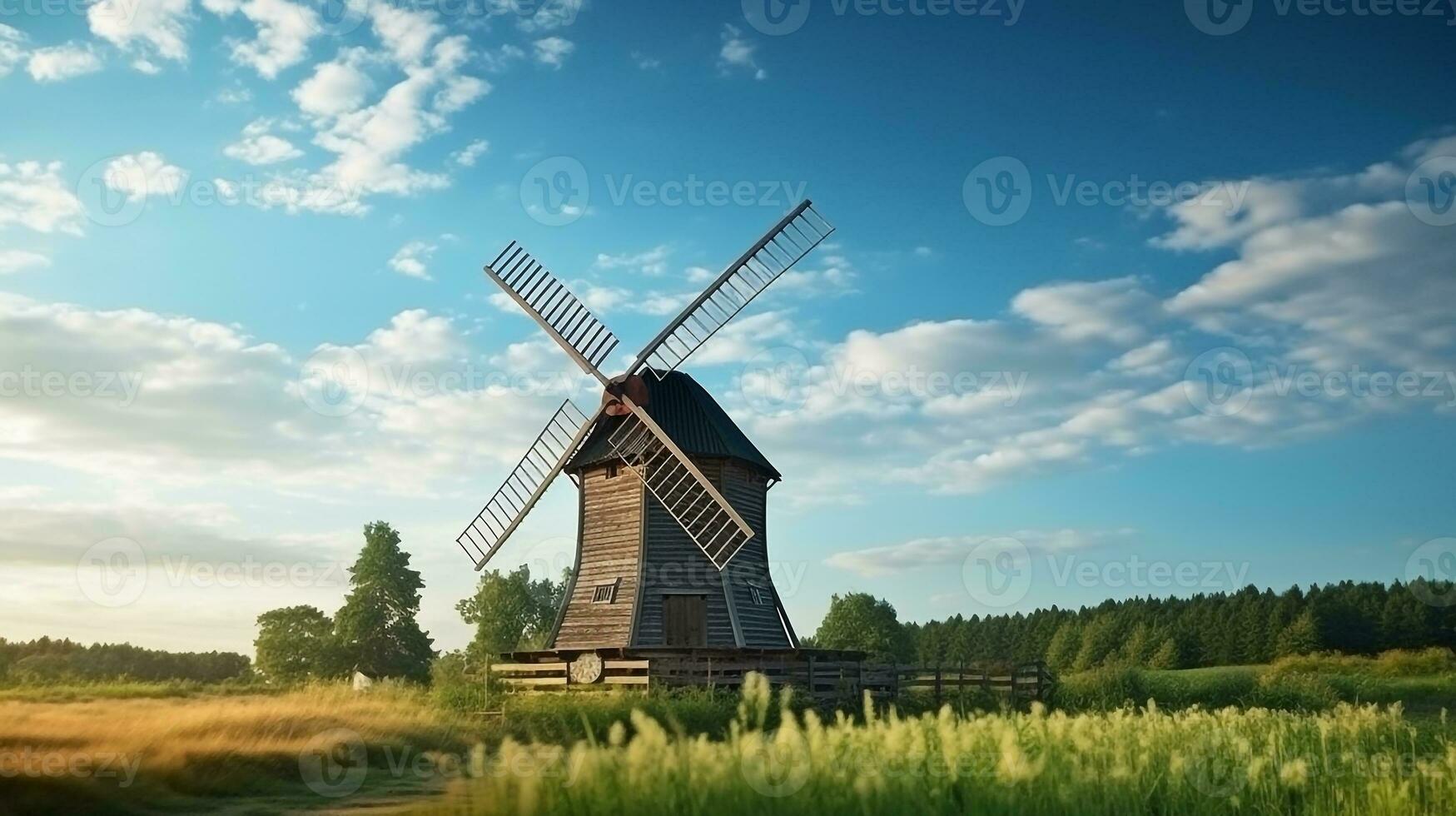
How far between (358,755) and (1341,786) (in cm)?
1110

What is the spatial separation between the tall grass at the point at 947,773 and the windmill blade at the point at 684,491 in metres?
14.4

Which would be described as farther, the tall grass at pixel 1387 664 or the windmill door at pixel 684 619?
the tall grass at pixel 1387 664

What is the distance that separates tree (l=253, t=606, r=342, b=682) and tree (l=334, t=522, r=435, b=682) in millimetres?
617

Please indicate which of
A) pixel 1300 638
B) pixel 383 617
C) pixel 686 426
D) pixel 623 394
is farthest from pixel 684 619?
pixel 1300 638

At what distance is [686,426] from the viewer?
81.1 feet

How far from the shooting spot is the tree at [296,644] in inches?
1638

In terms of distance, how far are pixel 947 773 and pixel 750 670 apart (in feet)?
48.4

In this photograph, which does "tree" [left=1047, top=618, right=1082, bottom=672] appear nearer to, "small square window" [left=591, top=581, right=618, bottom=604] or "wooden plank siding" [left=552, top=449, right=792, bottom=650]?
"wooden plank siding" [left=552, top=449, right=792, bottom=650]

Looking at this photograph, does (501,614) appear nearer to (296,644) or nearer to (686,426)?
(296,644)

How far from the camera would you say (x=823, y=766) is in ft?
15.9

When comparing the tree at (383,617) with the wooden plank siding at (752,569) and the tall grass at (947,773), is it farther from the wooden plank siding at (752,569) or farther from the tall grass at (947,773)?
the tall grass at (947,773)

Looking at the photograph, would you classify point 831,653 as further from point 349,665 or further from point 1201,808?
point 349,665

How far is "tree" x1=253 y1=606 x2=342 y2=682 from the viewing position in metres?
41.6

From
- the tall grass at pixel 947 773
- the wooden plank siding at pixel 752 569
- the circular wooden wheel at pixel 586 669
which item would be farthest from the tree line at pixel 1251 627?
the tall grass at pixel 947 773
